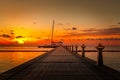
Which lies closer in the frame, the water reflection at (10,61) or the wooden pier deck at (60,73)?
the wooden pier deck at (60,73)

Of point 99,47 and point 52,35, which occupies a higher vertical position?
point 52,35

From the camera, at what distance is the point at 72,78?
375 inches

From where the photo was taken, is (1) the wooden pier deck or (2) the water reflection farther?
(2) the water reflection

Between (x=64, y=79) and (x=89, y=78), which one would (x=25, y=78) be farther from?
(x=89, y=78)

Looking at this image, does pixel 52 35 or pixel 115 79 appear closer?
pixel 115 79

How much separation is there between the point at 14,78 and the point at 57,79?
183cm

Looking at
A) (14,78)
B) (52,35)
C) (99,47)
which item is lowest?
(14,78)

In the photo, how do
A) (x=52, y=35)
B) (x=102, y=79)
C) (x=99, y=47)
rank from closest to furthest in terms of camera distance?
(x=102, y=79), (x=99, y=47), (x=52, y=35)

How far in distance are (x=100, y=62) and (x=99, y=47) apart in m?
1.13

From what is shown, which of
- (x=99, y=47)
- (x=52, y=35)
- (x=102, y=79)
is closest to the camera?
(x=102, y=79)

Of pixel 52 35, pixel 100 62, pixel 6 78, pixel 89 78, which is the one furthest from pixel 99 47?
pixel 52 35

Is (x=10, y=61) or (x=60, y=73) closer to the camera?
(x=60, y=73)

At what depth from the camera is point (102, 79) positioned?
30.1 ft

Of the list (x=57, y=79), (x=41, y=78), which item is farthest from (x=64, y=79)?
(x=41, y=78)
